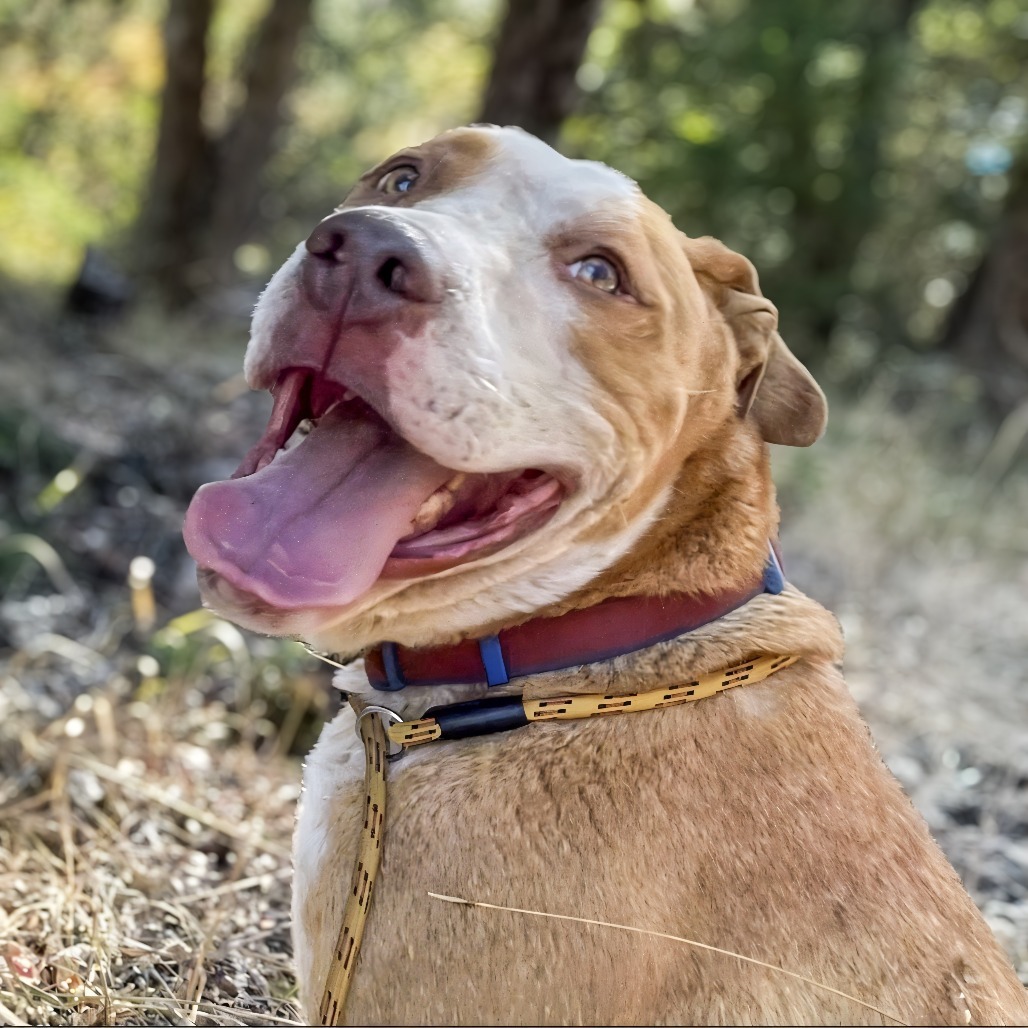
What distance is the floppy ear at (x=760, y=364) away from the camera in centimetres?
255

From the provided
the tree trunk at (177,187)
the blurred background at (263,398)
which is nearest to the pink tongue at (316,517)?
the blurred background at (263,398)

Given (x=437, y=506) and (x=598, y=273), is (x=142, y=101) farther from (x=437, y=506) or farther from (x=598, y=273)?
(x=437, y=506)

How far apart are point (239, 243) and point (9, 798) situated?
813 centimetres

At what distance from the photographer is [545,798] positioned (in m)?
2.03

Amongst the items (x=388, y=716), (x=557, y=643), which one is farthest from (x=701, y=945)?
(x=388, y=716)

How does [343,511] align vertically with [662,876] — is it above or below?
above

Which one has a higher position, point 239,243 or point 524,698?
point 524,698

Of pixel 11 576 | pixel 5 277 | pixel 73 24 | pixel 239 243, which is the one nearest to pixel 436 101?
pixel 73 24

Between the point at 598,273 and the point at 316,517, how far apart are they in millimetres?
734

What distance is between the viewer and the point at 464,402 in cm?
205

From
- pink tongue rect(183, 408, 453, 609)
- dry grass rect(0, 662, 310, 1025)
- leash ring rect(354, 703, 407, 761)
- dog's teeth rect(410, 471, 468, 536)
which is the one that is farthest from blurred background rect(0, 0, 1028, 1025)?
dog's teeth rect(410, 471, 468, 536)

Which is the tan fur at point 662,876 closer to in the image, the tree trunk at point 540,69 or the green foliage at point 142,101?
the tree trunk at point 540,69

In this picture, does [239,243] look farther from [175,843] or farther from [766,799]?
[766,799]

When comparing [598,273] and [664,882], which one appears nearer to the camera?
[664,882]
